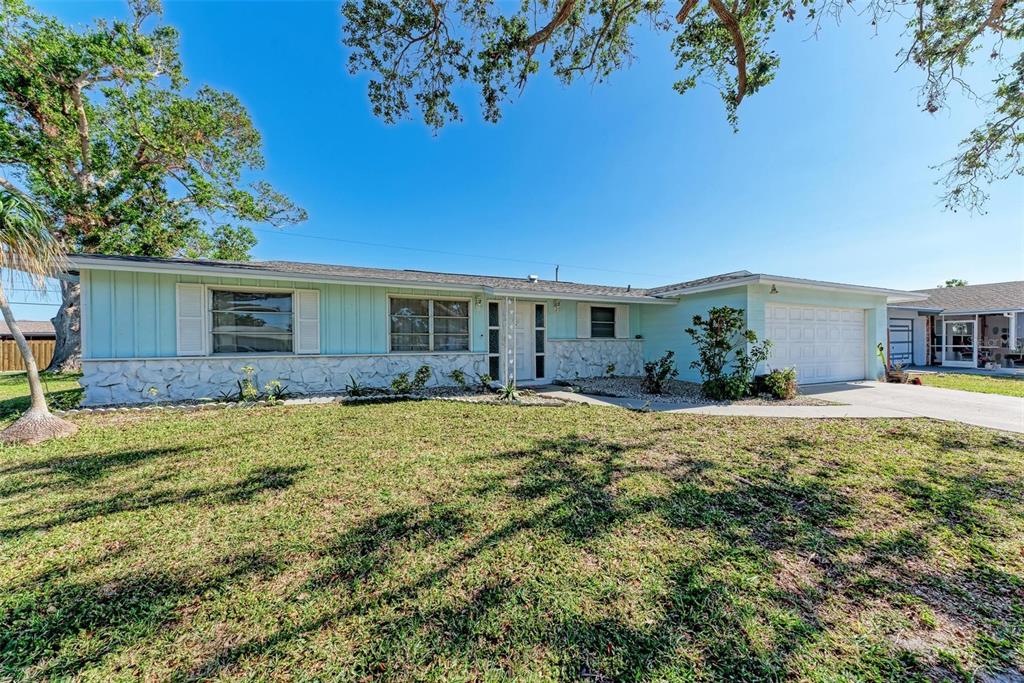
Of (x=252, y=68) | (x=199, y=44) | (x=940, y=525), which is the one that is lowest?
(x=940, y=525)

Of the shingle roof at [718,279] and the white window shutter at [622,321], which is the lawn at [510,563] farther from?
the white window shutter at [622,321]

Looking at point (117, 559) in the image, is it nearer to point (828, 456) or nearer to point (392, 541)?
point (392, 541)

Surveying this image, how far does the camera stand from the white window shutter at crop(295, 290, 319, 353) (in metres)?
8.72

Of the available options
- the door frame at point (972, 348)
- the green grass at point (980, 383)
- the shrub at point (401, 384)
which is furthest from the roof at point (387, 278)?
the door frame at point (972, 348)

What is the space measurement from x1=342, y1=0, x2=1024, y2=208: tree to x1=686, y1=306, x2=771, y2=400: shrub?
4.66 metres

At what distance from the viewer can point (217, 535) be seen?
2.93 meters

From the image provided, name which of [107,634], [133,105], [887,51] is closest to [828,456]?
[107,634]

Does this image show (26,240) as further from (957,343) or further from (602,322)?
(957,343)

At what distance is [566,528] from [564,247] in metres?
19.3

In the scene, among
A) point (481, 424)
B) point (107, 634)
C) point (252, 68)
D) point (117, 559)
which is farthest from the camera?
point (252, 68)

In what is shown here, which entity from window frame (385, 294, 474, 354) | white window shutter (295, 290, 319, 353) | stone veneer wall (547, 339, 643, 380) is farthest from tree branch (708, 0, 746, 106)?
white window shutter (295, 290, 319, 353)

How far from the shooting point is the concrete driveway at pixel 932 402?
6.68 m

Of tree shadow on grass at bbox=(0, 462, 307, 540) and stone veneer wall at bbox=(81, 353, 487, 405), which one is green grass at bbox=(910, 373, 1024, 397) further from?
tree shadow on grass at bbox=(0, 462, 307, 540)

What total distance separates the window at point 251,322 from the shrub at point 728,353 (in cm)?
1041
